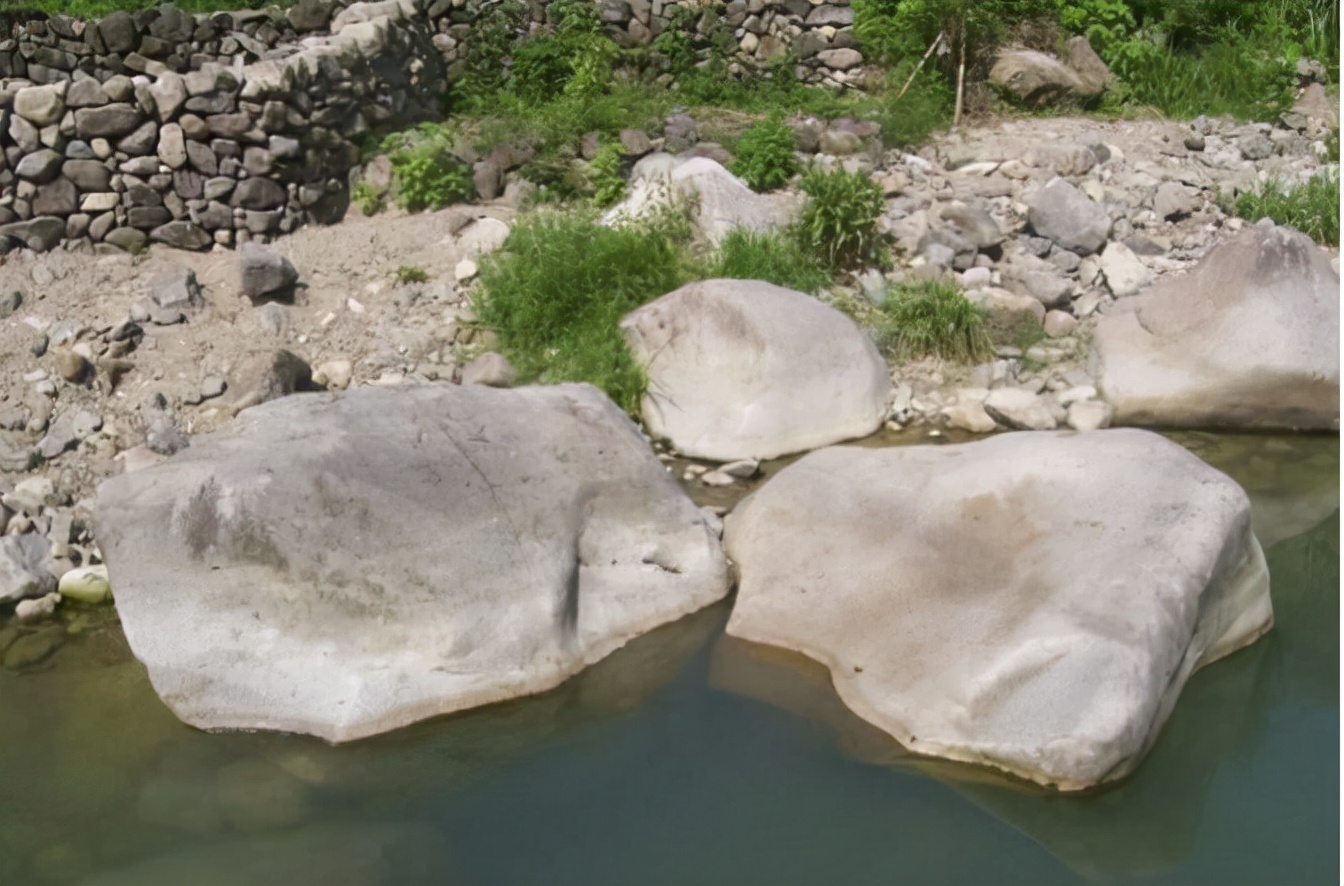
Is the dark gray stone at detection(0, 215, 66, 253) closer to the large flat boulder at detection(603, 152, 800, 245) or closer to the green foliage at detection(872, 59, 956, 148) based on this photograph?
the large flat boulder at detection(603, 152, 800, 245)

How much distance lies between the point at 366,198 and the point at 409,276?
94cm

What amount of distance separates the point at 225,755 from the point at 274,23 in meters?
6.21

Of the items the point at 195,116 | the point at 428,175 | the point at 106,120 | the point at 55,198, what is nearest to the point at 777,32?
the point at 428,175

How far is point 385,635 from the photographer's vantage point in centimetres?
583

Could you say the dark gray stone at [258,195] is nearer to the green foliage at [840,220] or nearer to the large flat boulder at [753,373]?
the large flat boulder at [753,373]

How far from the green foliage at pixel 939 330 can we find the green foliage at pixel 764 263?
1.98 ft

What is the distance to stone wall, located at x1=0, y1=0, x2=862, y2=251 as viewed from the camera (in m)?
8.62

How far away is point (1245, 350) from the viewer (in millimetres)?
7879

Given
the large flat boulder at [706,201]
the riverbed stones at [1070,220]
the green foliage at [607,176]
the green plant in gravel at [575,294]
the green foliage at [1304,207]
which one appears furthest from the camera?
the green foliage at [607,176]

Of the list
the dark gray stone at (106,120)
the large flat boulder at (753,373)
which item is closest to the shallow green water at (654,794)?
the large flat boulder at (753,373)

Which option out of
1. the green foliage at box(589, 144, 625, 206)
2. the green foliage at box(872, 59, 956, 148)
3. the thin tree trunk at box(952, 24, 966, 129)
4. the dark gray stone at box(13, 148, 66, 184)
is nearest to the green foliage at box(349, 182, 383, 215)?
the green foliage at box(589, 144, 625, 206)

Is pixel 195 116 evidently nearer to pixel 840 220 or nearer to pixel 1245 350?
pixel 840 220

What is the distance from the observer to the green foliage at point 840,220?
29.2 ft

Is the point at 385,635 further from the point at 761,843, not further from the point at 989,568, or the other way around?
the point at 989,568
